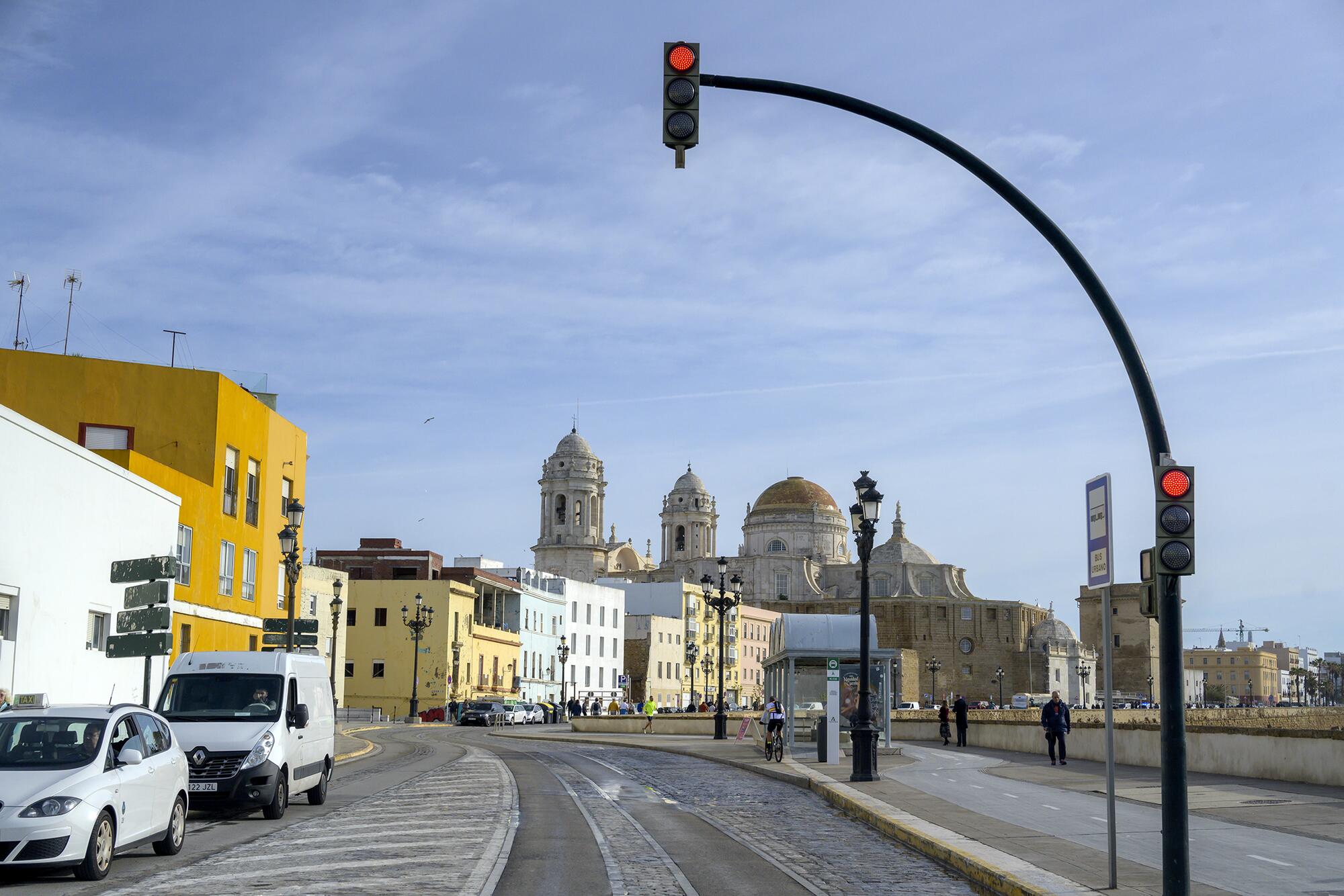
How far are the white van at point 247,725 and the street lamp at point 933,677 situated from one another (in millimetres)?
112871

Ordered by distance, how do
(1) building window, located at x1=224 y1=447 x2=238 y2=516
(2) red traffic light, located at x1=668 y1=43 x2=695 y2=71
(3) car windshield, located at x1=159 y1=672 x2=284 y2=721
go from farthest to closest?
(1) building window, located at x1=224 y1=447 x2=238 y2=516
(3) car windshield, located at x1=159 y1=672 x2=284 y2=721
(2) red traffic light, located at x1=668 y1=43 x2=695 y2=71

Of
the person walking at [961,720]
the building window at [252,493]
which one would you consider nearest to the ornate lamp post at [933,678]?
the person walking at [961,720]

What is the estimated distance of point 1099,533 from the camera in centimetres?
1044

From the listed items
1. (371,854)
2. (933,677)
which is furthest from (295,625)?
(933,677)

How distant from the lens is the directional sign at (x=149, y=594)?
18922 millimetres

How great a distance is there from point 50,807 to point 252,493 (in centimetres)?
2850

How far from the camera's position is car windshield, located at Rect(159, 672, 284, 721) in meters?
16.8

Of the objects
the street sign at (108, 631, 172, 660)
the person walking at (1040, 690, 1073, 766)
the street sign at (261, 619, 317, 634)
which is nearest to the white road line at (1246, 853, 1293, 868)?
the street sign at (108, 631, 172, 660)

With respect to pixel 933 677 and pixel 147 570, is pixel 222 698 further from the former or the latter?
pixel 933 677

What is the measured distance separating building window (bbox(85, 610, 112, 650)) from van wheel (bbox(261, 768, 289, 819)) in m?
11.2

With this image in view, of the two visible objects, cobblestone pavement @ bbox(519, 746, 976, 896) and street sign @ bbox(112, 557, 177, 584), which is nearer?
cobblestone pavement @ bbox(519, 746, 976, 896)

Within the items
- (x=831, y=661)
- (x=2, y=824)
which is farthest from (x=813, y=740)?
(x=2, y=824)

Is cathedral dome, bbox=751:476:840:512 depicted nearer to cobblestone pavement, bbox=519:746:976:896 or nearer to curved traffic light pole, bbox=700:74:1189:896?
cobblestone pavement, bbox=519:746:976:896

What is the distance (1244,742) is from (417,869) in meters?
16.9
